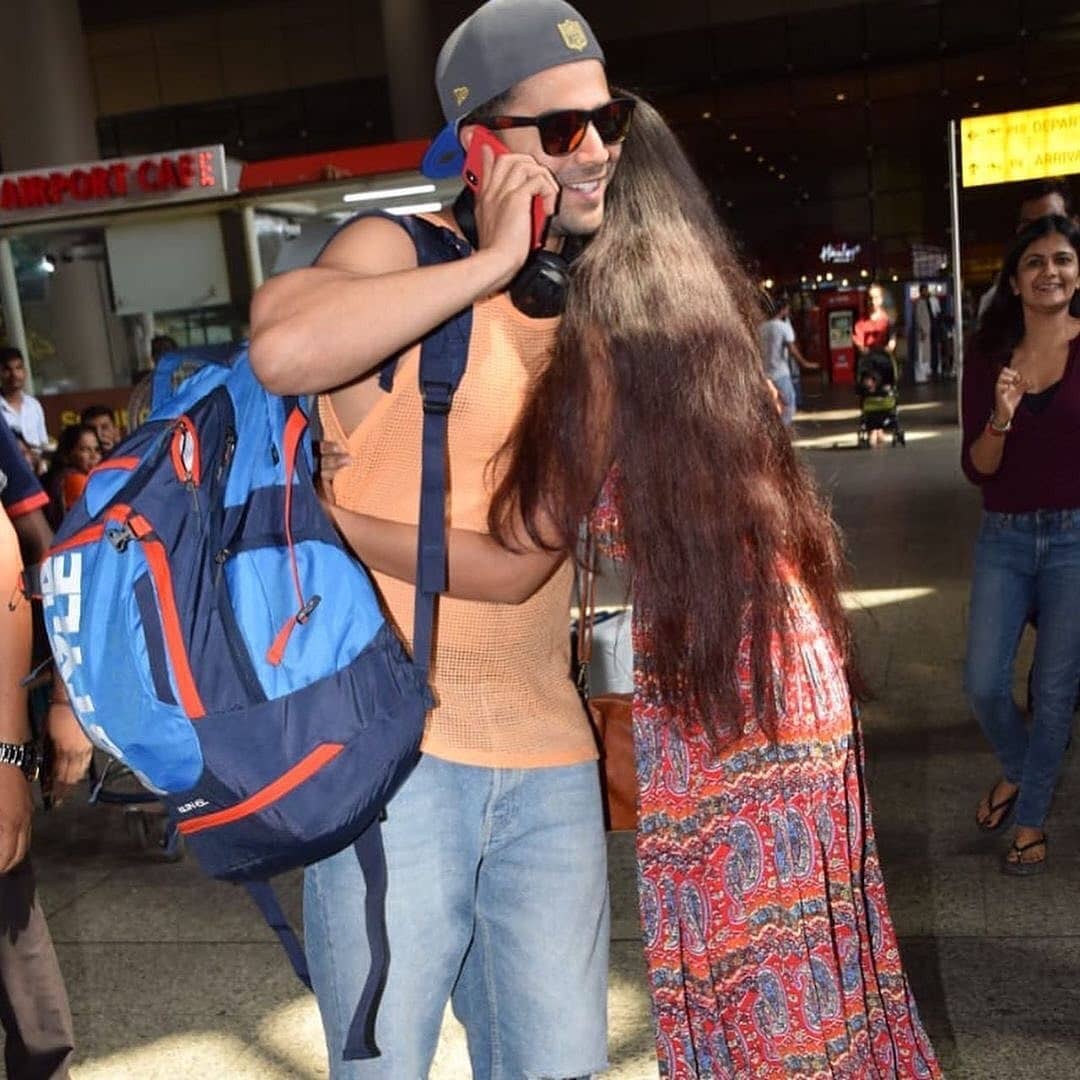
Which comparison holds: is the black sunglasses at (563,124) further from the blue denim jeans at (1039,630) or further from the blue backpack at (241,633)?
the blue denim jeans at (1039,630)

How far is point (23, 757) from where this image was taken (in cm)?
207

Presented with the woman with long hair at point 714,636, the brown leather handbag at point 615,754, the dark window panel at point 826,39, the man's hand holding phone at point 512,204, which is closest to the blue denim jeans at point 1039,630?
the woman with long hair at point 714,636

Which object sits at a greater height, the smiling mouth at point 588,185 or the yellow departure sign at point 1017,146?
the yellow departure sign at point 1017,146

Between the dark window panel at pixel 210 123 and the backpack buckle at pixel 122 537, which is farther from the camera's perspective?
the dark window panel at pixel 210 123

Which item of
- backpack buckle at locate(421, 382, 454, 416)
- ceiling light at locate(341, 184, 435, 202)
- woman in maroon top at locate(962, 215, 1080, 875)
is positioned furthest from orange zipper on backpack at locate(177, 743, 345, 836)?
ceiling light at locate(341, 184, 435, 202)

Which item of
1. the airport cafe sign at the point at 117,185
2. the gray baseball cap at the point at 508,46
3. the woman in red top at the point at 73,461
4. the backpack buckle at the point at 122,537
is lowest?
the woman in red top at the point at 73,461

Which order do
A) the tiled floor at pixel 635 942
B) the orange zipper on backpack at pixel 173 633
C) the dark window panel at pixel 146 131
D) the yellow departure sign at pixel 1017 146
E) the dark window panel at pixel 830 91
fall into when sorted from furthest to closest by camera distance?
the dark window panel at pixel 146 131
the dark window panel at pixel 830 91
the yellow departure sign at pixel 1017 146
the tiled floor at pixel 635 942
the orange zipper on backpack at pixel 173 633

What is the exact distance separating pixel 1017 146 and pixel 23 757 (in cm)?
945

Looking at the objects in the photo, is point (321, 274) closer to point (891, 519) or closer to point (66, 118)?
point (891, 519)

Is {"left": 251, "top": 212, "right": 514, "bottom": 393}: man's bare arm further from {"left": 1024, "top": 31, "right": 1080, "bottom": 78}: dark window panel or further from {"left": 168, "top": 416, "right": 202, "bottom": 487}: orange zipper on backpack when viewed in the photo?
{"left": 1024, "top": 31, "right": 1080, "bottom": 78}: dark window panel

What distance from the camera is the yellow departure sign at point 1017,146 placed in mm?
9750

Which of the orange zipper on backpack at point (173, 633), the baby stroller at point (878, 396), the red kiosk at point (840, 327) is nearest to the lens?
the orange zipper on backpack at point (173, 633)

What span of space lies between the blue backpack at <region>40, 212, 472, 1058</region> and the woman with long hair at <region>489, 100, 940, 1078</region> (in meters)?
0.21

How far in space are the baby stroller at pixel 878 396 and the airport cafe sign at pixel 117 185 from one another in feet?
27.8
